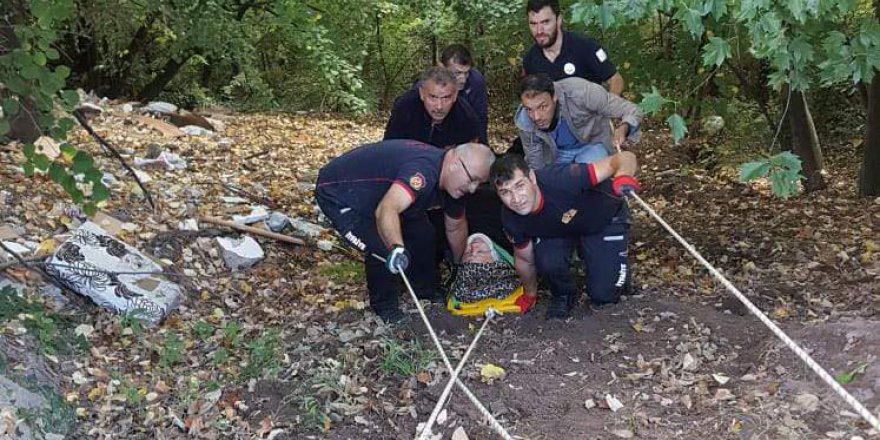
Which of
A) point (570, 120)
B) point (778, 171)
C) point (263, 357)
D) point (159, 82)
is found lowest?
point (159, 82)

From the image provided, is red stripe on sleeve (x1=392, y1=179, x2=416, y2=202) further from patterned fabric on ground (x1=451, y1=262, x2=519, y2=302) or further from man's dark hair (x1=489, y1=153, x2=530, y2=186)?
patterned fabric on ground (x1=451, y1=262, x2=519, y2=302)

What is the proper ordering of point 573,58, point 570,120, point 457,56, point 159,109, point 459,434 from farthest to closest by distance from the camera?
point 159,109, point 457,56, point 573,58, point 570,120, point 459,434

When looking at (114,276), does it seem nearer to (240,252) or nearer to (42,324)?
(42,324)

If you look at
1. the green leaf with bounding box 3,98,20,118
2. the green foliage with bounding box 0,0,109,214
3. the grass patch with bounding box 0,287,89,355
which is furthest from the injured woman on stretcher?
the green leaf with bounding box 3,98,20,118

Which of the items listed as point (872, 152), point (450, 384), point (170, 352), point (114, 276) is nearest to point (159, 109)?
point (114, 276)

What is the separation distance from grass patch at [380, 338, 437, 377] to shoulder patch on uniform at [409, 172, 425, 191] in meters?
0.74

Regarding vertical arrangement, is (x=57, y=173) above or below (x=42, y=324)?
above

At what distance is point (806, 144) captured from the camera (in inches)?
252

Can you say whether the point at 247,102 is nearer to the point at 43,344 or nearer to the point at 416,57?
the point at 416,57

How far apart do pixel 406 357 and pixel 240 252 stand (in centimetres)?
172

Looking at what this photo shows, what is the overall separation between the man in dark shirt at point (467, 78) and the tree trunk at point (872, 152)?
273 centimetres

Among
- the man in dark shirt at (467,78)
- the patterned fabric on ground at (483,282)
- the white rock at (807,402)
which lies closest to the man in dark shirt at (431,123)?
the man in dark shirt at (467,78)

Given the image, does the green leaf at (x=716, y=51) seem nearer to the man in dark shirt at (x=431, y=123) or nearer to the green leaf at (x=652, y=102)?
the green leaf at (x=652, y=102)

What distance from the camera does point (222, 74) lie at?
48.1ft
